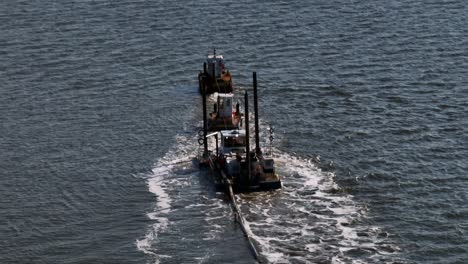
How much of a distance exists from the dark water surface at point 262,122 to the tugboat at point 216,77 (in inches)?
64.0

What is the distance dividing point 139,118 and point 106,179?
13284 mm

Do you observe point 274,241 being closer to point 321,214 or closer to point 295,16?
point 321,214

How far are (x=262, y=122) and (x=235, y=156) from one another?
1223cm

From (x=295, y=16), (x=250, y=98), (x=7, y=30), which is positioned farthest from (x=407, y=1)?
(x=7, y=30)

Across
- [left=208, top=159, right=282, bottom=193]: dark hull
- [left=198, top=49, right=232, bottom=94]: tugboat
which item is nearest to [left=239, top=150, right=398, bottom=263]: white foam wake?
[left=208, top=159, right=282, bottom=193]: dark hull

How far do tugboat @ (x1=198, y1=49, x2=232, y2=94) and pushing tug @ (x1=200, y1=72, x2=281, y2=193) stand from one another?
9304 mm

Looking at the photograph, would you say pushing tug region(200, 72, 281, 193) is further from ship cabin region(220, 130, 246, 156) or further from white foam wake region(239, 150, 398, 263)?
white foam wake region(239, 150, 398, 263)

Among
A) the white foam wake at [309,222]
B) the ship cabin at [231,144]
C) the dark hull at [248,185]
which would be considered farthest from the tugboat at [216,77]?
the dark hull at [248,185]

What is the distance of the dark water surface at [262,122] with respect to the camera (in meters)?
75.3

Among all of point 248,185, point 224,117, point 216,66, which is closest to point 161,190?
point 248,185

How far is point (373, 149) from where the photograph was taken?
8900 centimetres

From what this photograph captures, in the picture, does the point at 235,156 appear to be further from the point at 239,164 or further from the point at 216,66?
the point at 216,66

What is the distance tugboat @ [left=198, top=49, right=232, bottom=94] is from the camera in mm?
103562

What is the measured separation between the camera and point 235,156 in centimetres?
8450
